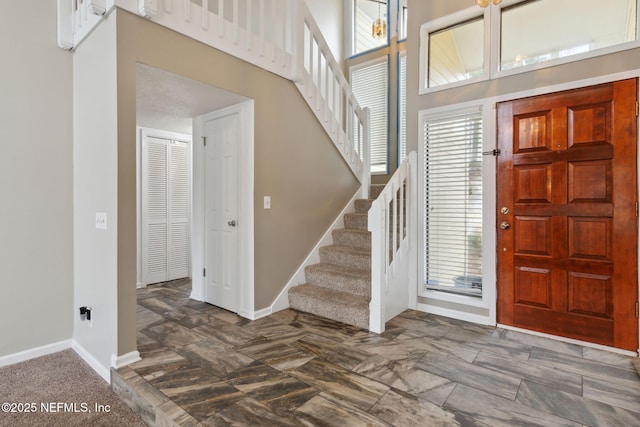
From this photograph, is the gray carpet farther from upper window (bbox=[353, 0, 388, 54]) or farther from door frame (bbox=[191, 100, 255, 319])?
upper window (bbox=[353, 0, 388, 54])

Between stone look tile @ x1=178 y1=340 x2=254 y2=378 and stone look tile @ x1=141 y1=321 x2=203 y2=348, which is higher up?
stone look tile @ x1=141 y1=321 x2=203 y2=348

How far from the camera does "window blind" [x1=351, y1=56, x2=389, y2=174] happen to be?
536 cm

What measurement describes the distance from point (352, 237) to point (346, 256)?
298mm

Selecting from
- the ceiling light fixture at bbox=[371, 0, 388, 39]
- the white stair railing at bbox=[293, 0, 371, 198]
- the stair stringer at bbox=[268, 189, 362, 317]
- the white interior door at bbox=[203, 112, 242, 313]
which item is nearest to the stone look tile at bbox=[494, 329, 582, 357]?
the stair stringer at bbox=[268, 189, 362, 317]

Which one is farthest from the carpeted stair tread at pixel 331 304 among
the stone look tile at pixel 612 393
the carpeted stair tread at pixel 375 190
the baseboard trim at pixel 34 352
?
the baseboard trim at pixel 34 352

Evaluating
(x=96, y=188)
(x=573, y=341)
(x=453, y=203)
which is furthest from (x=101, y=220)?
(x=573, y=341)

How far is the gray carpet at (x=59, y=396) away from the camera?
1.86 meters

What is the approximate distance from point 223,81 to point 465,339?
2991mm

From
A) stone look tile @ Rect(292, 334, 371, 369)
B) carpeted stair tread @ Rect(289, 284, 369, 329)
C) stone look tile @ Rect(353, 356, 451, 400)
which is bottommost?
stone look tile @ Rect(353, 356, 451, 400)

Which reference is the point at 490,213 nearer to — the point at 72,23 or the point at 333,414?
the point at 333,414

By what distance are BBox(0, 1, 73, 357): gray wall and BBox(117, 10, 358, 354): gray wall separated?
0.93m

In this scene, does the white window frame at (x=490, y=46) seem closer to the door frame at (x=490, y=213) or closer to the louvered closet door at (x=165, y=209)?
the door frame at (x=490, y=213)

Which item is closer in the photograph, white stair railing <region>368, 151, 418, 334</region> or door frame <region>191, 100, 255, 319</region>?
white stair railing <region>368, 151, 418, 334</region>

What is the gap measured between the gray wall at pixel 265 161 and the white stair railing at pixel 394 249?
3.11 ft
